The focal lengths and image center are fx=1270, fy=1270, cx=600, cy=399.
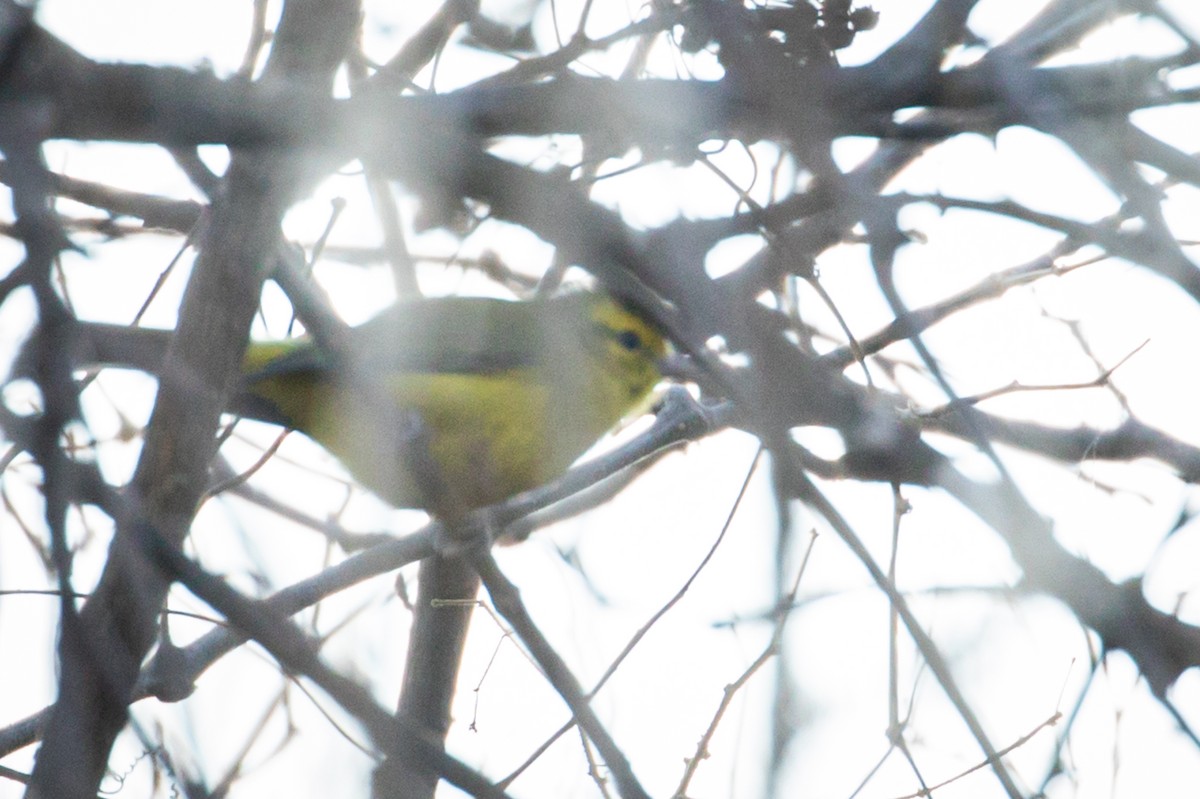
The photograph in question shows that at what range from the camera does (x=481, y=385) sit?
13.7ft

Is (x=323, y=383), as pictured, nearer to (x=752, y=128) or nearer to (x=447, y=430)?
(x=447, y=430)

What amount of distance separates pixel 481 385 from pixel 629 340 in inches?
23.8

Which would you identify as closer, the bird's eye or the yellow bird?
the yellow bird

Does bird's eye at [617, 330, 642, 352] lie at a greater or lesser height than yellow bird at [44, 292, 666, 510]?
greater

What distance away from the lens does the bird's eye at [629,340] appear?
446 centimetres

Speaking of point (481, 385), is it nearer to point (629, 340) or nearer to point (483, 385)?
point (483, 385)

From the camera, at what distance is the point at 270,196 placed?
9.37ft

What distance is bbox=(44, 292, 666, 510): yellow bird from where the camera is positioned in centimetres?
389

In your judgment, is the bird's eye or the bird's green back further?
the bird's eye

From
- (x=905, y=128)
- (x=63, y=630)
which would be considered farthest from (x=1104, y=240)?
(x=63, y=630)

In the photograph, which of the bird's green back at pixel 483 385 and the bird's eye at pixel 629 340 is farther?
the bird's eye at pixel 629 340

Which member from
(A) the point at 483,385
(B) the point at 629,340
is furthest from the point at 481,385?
→ (B) the point at 629,340

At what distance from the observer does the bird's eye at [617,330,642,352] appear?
14.6 ft

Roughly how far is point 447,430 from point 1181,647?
8.49ft
